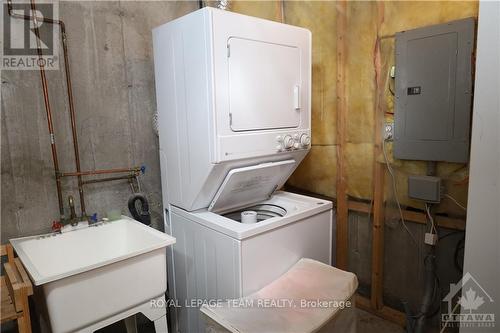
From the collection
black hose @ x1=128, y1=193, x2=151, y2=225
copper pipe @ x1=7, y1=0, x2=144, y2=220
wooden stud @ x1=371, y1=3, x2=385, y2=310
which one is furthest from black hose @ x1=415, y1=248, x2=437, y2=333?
copper pipe @ x1=7, y1=0, x2=144, y2=220

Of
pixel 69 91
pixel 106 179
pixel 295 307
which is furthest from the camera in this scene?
pixel 106 179

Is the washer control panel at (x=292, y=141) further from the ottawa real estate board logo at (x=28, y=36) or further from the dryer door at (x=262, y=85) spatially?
the ottawa real estate board logo at (x=28, y=36)

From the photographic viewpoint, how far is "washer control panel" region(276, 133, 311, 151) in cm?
201

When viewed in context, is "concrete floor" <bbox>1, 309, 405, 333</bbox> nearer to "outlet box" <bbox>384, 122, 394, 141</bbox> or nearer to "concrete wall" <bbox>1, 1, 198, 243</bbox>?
"concrete wall" <bbox>1, 1, 198, 243</bbox>

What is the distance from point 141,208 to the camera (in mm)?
2293

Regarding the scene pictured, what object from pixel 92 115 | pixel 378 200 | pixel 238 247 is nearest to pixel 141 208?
pixel 92 115

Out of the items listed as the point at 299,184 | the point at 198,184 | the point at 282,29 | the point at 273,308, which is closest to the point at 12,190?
the point at 198,184

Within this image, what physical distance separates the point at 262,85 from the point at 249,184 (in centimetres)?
61

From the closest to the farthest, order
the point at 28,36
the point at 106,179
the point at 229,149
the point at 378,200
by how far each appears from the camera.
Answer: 1. the point at 229,149
2. the point at 28,36
3. the point at 106,179
4. the point at 378,200

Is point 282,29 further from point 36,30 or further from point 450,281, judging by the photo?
point 450,281

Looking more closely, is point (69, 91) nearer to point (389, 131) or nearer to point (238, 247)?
point (238, 247)

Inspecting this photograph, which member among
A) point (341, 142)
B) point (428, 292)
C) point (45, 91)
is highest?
point (45, 91)

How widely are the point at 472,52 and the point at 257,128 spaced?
130 centimetres

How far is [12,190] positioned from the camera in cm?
187
